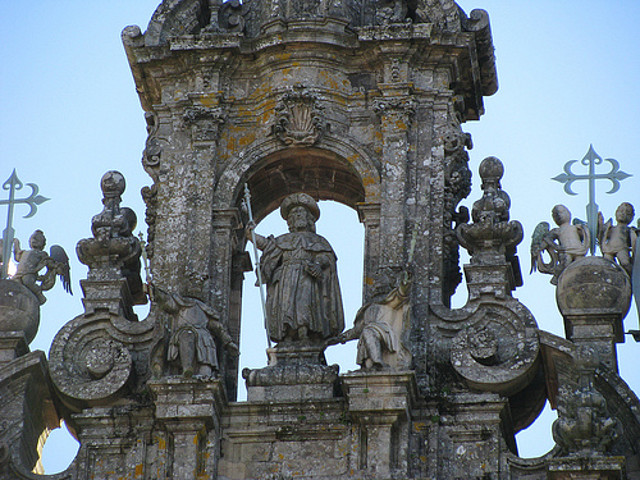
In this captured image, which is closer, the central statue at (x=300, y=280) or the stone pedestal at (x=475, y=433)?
the stone pedestal at (x=475, y=433)

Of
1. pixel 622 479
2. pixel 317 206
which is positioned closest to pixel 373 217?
pixel 317 206

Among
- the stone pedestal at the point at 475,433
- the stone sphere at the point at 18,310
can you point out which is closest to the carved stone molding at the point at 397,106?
the stone pedestal at the point at 475,433

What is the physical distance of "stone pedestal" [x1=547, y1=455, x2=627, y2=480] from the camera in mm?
27266

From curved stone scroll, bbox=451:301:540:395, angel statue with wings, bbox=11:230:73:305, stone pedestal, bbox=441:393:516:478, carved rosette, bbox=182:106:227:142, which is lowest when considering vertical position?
stone pedestal, bbox=441:393:516:478

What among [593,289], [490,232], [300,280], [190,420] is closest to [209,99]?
[300,280]

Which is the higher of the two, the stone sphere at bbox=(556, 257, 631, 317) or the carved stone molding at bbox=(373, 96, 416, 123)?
the carved stone molding at bbox=(373, 96, 416, 123)

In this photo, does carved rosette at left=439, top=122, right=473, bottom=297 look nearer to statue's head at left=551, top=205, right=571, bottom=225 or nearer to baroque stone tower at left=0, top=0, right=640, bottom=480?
baroque stone tower at left=0, top=0, right=640, bottom=480

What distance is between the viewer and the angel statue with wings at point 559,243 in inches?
1168

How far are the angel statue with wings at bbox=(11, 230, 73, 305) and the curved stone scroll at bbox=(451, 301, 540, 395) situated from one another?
5014 millimetres

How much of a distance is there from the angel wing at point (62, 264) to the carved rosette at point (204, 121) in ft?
6.97

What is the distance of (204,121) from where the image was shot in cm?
3091

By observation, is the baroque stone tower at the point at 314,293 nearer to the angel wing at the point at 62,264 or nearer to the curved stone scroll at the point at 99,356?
the curved stone scroll at the point at 99,356

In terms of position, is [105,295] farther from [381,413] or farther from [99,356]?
[381,413]

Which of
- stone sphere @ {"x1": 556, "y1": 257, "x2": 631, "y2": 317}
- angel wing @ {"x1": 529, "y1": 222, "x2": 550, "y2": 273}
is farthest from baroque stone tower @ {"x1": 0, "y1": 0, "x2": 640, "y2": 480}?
angel wing @ {"x1": 529, "y1": 222, "x2": 550, "y2": 273}
